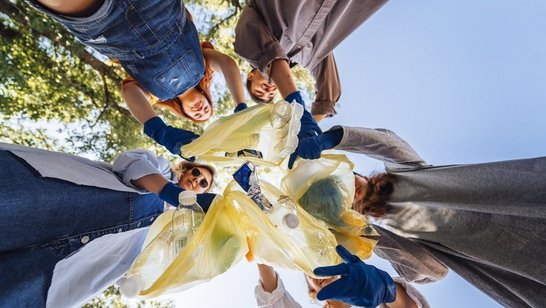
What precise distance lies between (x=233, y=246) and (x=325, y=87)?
A: 1.40m

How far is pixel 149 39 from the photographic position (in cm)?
156

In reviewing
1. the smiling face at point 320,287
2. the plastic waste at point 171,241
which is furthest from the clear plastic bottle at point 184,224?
the smiling face at point 320,287

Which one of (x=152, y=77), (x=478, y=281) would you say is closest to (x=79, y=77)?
(x=152, y=77)

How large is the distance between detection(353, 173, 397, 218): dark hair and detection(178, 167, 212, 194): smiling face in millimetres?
1237

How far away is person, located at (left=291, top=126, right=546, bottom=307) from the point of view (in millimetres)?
1031

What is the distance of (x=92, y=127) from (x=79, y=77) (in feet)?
2.52

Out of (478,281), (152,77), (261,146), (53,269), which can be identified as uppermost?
(152,77)

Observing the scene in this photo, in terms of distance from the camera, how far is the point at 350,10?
179 cm

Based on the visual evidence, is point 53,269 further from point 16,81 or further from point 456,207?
point 16,81

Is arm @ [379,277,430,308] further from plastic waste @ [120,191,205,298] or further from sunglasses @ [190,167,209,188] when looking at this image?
sunglasses @ [190,167,209,188]

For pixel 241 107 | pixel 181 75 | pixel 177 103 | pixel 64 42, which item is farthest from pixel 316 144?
pixel 64 42

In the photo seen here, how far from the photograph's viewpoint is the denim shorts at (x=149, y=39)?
4.21 ft

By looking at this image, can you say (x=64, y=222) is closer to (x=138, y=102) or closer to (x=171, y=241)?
(x=171, y=241)

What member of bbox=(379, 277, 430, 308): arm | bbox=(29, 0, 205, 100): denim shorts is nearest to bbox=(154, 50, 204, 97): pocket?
bbox=(29, 0, 205, 100): denim shorts
